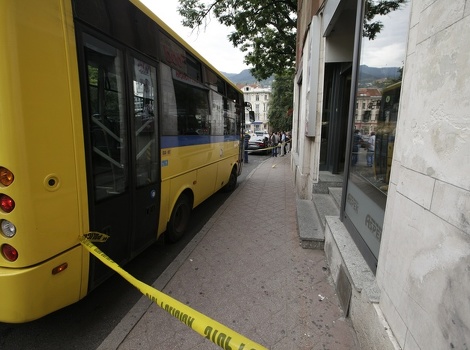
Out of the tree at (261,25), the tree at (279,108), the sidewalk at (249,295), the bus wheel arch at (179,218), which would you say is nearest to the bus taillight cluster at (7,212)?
the sidewalk at (249,295)

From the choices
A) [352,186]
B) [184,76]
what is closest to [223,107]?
[184,76]

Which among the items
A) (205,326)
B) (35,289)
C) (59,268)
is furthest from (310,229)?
(35,289)

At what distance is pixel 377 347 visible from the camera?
1.90m

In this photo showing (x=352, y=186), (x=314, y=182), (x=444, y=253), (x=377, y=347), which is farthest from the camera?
(x=314, y=182)

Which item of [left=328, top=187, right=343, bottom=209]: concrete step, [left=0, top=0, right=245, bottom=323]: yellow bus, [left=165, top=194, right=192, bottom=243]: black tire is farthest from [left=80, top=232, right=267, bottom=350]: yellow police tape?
[left=328, top=187, right=343, bottom=209]: concrete step

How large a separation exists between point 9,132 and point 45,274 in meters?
1.04

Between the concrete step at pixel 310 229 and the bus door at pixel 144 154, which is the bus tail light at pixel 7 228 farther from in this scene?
the concrete step at pixel 310 229

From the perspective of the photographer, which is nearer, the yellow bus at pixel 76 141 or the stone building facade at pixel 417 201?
the stone building facade at pixel 417 201

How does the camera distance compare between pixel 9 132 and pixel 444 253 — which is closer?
pixel 444 253

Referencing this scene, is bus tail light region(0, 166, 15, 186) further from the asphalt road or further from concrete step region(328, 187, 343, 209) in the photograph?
concrete step region(328, 187, 343, 209)

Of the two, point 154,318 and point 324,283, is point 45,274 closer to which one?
point 154,318

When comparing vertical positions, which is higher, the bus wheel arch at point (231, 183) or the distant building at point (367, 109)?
the distant building at point (367, 109)

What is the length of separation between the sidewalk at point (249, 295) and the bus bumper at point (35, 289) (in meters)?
0.66

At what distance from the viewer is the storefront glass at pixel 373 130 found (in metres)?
2.57
